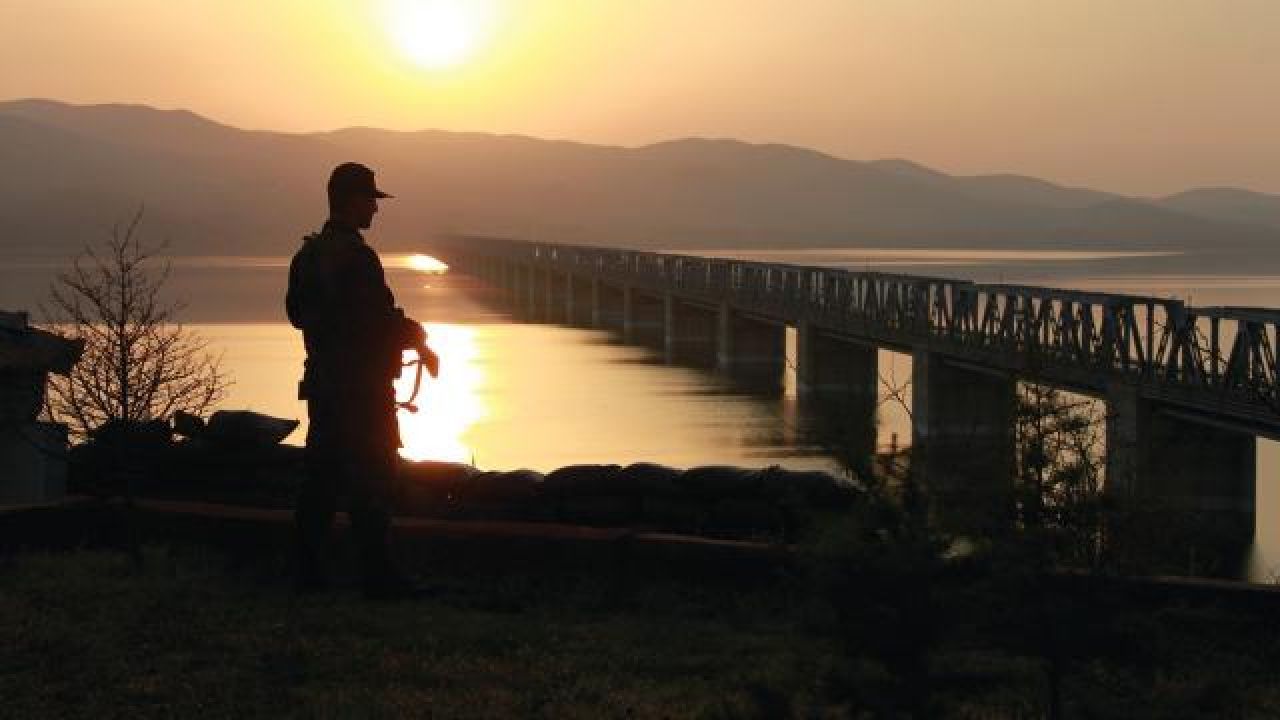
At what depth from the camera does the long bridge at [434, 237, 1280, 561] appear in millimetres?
24203

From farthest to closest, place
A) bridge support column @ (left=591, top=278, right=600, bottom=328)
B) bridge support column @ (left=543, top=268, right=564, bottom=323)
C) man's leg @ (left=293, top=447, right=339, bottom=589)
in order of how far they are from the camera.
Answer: bridge support column @ (left=543, top=268, right=564, bottom=323) → bridge support column @ (left=591, top=278, right=600, bottom=328) → man's leg @ (left=293, top=447, right=339, bottom=589)

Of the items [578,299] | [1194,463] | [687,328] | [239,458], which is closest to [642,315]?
[687,328]

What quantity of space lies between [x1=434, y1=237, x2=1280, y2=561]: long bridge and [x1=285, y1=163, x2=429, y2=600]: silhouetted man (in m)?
3.04

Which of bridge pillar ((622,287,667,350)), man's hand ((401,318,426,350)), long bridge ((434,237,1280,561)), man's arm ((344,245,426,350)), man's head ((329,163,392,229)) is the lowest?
Result: bridge pillar ((622,287,667,350))

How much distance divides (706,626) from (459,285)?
14217cm

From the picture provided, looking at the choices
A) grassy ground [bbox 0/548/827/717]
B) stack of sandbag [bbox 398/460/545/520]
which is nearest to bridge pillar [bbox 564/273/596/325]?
stack of sandbag [bbox 398/460/545/520]

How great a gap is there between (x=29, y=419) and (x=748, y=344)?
48.6 metres

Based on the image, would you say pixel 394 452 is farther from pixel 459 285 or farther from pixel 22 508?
pixel 459 285

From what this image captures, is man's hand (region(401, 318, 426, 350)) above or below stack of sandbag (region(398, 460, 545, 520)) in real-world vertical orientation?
above

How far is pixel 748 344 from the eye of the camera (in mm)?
63531

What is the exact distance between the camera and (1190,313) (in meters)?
26.4

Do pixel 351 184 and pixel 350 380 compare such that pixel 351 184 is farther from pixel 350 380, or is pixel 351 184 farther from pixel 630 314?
pixel 630 314

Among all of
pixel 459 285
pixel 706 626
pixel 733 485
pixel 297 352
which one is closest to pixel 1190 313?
pixel 733 485

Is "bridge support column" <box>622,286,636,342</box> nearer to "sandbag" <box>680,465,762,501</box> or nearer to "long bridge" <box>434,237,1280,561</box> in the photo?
"long bridge" <box>434,237,1280,561</box>
